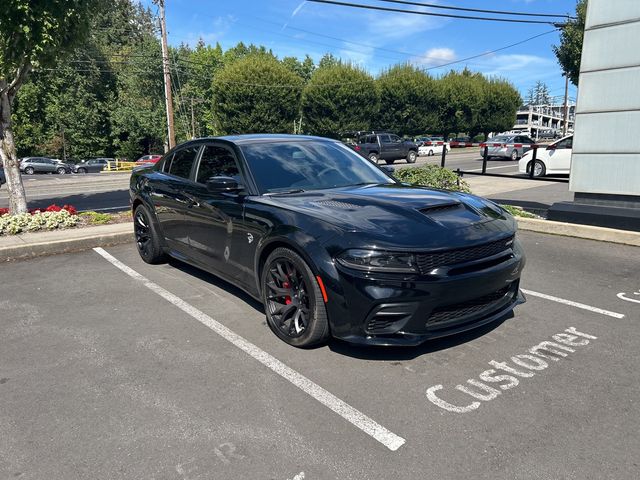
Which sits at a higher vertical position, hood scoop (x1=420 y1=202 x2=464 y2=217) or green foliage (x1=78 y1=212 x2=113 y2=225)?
hood scoop (x1=420 y1=202 x2=464 y2=217)

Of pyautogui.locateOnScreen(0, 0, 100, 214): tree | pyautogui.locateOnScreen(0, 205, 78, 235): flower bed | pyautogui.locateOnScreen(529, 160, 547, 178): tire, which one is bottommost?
pyautogui.locateOnScreen(0, 205, 78, 235): flower bed

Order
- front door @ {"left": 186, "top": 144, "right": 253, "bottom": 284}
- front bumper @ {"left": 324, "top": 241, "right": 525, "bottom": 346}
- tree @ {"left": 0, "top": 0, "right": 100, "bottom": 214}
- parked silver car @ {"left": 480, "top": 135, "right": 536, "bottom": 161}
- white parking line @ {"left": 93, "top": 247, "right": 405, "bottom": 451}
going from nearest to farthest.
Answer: white parking line @ {"left": 93, "top": 247, "right": 405, "bottom": 451}, front bumper @ {"left": 324, "top": 241, "right": 525, "bottom": 346}, front door @ {"left": 186, "top": 144, "right": 253, "bottom": 284}, tree @ {"left": 0, "top": 0, "right": 100, "bottom": 214}, parked silver car @ {"left": 480, "top": 135, "right": 536, "bottom": 161}

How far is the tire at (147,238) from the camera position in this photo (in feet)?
19.8

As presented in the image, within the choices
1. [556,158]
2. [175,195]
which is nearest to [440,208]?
[175,195]

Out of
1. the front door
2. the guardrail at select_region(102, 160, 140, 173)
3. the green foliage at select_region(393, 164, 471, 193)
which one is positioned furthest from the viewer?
the guardrail at select_region(102, 160, 140, 173)

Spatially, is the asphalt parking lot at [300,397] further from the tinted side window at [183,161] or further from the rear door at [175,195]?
the tinted side window at [183,161]

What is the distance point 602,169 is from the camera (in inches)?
304

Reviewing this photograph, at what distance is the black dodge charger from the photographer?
10.6ft

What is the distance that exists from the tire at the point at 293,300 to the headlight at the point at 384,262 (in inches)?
15.3

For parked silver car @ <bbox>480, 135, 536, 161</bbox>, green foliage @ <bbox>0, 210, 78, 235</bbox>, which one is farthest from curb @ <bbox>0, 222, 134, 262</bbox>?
parked silver car @ <bbox>480, 135, 536, 161</bbox>

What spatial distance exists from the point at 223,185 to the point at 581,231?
5816mm

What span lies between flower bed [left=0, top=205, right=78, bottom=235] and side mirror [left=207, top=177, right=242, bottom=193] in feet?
16.9


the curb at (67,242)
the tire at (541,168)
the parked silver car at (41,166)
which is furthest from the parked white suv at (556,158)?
the parked silver car at (41,166)

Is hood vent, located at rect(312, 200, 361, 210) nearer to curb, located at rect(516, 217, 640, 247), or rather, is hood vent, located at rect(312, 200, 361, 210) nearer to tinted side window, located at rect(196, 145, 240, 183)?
tinted side window, located at rect(196, 145, 240, 183)
